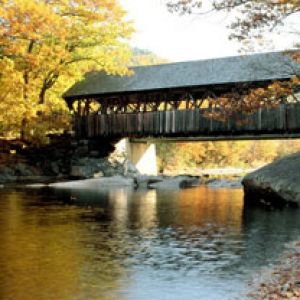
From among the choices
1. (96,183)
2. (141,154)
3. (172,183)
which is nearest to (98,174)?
(96,183)

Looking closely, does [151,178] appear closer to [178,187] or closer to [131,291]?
[178,187]

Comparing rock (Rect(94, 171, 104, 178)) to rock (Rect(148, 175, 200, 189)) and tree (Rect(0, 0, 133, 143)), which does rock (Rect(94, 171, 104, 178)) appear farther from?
rock (Rect(148, 175, 200, 189))

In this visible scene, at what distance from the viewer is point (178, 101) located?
32.8 metres

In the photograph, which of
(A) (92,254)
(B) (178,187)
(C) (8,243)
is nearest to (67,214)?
(C) (8,243)

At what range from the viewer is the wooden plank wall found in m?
26.4

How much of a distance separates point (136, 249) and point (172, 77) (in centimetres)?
2069

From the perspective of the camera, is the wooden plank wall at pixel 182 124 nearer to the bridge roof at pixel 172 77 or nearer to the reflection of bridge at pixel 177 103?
the reflection of bridge at pixel 177 103

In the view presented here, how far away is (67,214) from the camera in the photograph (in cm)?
1450

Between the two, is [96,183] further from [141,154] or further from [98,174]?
[141,154]

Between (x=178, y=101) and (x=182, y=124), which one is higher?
(x=178, y=101)

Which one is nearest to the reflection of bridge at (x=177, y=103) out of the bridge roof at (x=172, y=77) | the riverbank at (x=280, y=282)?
the bridge roof at (x=172, y=77)

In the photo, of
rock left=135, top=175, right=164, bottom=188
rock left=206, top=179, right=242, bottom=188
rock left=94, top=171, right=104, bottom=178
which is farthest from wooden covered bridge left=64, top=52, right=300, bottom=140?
rock left=135, top=175, right=164, bottom=188

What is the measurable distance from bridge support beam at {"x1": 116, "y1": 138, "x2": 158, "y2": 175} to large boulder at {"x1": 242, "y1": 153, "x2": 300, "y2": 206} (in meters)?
15.1

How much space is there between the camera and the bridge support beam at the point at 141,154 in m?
32.9
